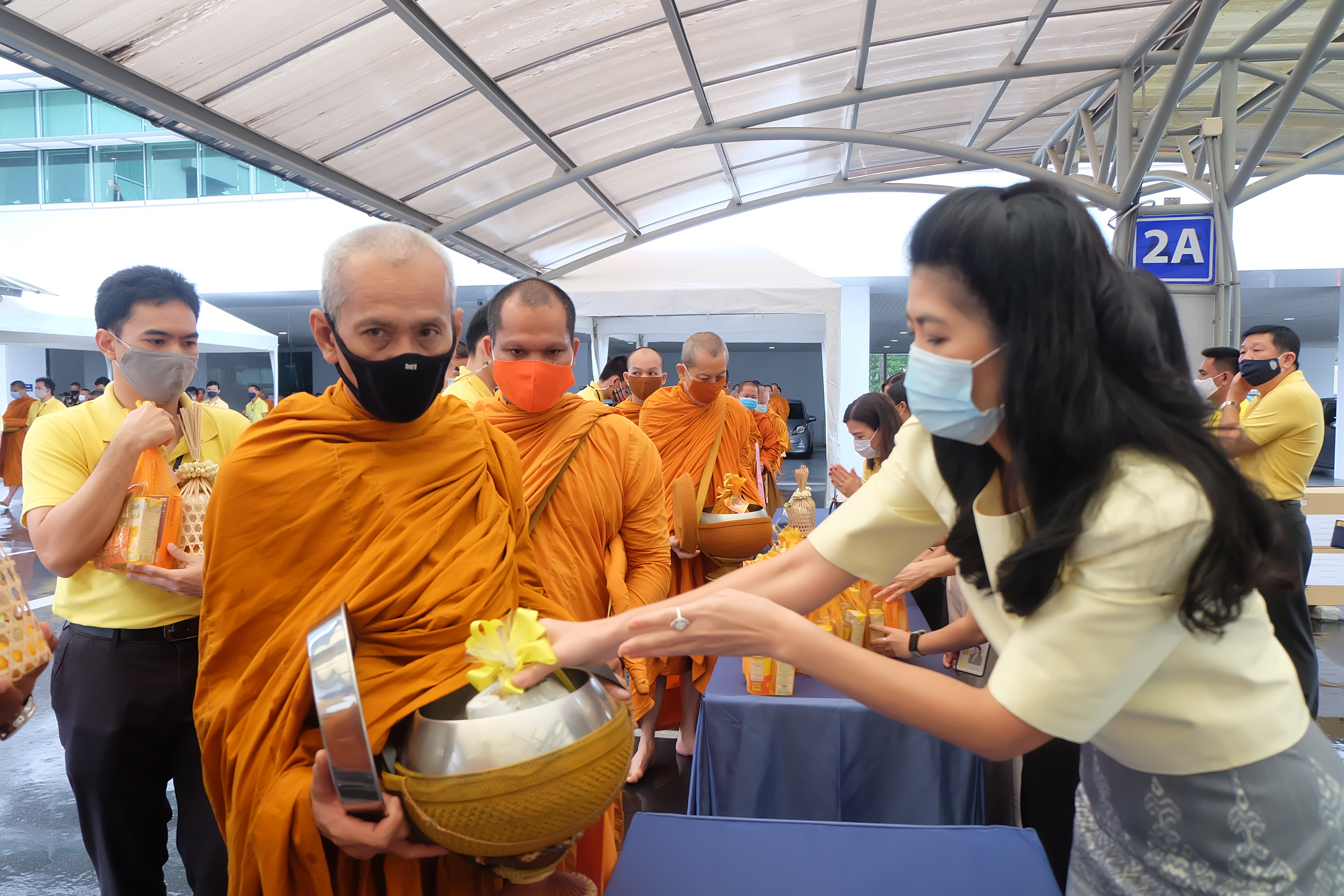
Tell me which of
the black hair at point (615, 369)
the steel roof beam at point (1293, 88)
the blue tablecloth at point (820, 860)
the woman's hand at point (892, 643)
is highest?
the steel roof beam at point (1293, 88)

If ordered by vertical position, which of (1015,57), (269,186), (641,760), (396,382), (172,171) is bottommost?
(641,760)

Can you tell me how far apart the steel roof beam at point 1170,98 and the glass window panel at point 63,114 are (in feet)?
78.6

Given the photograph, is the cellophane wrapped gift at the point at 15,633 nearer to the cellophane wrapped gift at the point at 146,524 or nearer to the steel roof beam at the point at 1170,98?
the cellophane wrapped gift at the point at 146,524

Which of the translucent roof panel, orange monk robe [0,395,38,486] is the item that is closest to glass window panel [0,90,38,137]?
orange monk robe [0,395,38,486]

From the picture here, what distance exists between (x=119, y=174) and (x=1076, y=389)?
24.5 meters

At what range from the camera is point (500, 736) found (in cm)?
105

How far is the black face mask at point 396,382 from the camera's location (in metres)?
1.46

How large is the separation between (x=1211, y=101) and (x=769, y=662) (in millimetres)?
10335

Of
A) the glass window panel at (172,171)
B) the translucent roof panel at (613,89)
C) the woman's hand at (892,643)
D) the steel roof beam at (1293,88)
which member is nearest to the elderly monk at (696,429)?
the woman's hand at (892,643)

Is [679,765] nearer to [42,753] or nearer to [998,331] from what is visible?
[42,753]

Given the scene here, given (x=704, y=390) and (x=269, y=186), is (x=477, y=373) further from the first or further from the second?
(x=269, y=186)

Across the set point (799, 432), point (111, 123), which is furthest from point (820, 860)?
point (111, 123)

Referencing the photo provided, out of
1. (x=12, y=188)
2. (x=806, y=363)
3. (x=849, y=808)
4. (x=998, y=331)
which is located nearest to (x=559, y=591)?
(x=849, y=808)

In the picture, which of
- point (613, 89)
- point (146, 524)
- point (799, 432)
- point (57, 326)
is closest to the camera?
point (146, 524)
